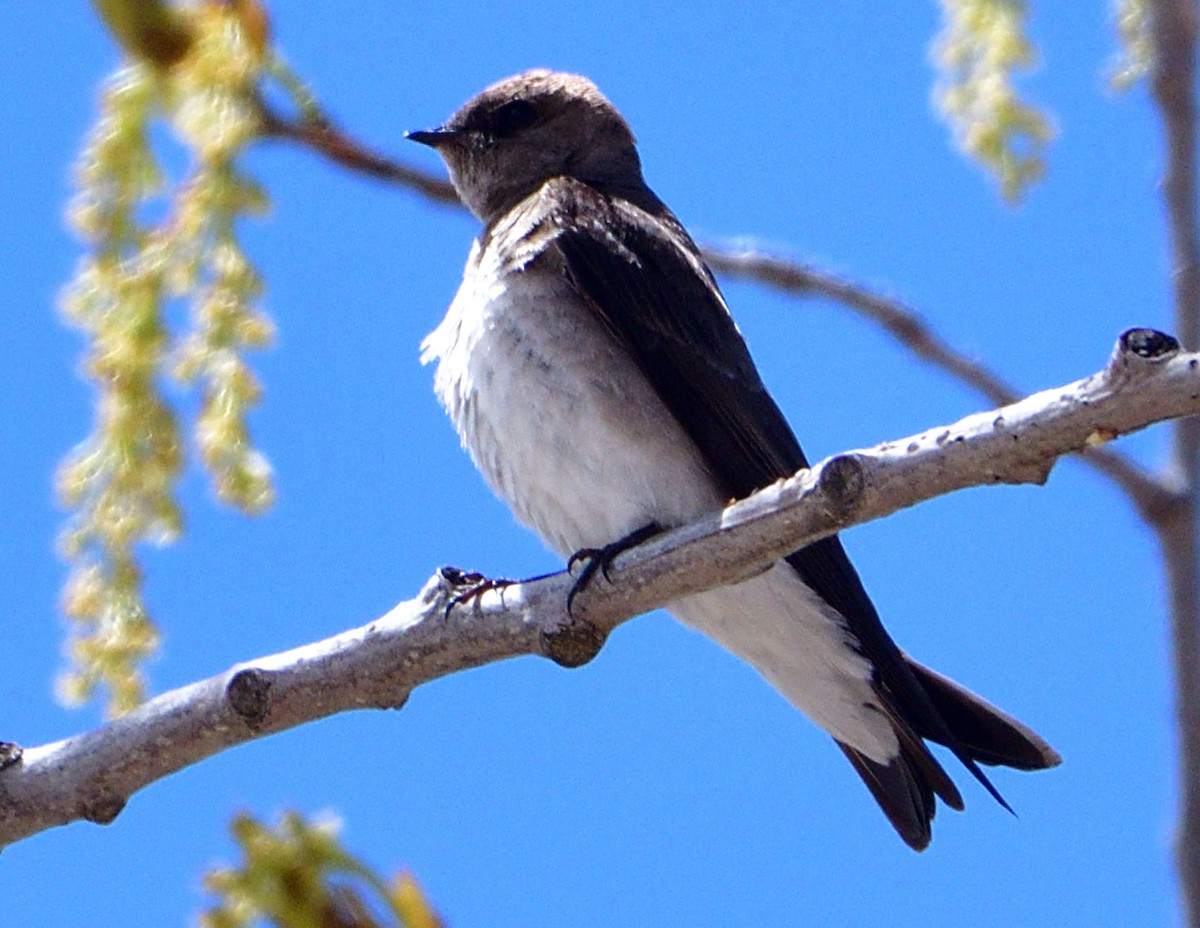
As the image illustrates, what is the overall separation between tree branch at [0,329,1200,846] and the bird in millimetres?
465

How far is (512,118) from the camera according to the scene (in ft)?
14.6

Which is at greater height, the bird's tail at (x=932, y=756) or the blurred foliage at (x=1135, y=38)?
the blurred foliage at (x=1135, y=38)

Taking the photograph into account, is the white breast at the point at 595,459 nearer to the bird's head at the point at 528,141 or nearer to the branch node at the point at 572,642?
the branch node at the point at 572,642

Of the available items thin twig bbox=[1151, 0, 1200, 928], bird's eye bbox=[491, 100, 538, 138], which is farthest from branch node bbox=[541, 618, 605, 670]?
bird's eye bbox=[491, 100, 538, 138]

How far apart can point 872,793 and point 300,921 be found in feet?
9.03

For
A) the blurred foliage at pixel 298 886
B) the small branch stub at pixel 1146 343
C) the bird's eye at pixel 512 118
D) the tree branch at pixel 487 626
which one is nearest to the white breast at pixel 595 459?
the tree branch at pixel 487 626

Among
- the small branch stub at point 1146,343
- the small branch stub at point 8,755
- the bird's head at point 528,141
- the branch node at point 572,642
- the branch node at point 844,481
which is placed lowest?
the small branch stub at point 1146,343

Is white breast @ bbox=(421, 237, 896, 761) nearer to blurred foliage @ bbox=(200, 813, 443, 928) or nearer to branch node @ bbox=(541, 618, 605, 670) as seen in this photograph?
branch node @ bbox=(541, 618, 605, 670)

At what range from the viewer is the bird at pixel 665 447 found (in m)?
3.19

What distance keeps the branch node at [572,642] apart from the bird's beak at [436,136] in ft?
7.76

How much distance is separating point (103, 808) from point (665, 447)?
4.53 feet

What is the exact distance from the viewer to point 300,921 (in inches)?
37.4

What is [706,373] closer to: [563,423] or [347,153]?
[563,423]

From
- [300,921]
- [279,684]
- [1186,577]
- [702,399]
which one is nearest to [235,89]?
[279,684]
